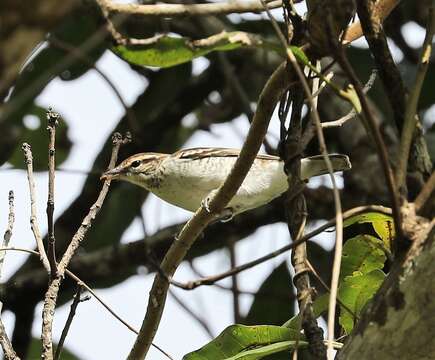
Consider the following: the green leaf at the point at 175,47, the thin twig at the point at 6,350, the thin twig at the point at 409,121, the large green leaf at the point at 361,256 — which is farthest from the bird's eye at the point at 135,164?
the thin twig at the point at 409,121

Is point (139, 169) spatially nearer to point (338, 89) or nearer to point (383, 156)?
point (338, 89)

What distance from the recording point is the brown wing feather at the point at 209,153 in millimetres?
5227

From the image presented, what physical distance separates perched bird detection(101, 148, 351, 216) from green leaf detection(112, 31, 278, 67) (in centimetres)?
237

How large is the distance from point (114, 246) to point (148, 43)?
4.01 m

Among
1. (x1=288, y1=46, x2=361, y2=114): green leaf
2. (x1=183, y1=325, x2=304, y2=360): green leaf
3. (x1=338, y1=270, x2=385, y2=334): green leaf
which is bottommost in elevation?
(x1=183, y1=325, x2=304, y2=360): green leaf

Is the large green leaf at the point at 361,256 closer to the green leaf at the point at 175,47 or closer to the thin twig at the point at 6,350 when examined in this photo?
the green leaf at the point at 175,47

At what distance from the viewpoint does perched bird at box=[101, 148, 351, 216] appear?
496 cm

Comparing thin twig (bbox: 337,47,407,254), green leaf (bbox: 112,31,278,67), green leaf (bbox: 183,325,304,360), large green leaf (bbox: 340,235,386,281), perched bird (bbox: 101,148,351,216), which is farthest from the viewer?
perched bird (bbox: 101,148,351,216)

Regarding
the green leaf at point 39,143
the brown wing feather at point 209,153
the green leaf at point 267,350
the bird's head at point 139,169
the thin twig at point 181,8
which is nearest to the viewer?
the thin twig at point 181,8

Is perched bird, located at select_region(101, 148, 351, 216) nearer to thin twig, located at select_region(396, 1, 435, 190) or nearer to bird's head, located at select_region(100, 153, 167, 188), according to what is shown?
bird's head, located at select_region(100, 153, 167, 188)

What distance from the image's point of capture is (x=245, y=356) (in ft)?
9.08

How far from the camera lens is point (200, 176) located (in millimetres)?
5137

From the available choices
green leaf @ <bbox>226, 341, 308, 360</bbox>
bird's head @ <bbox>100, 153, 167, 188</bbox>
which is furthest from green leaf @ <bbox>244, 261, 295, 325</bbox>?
green leaf @ <bbox>226, 341, 308, 360</bbox>

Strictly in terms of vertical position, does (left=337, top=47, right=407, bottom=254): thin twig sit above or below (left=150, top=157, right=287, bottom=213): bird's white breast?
below
